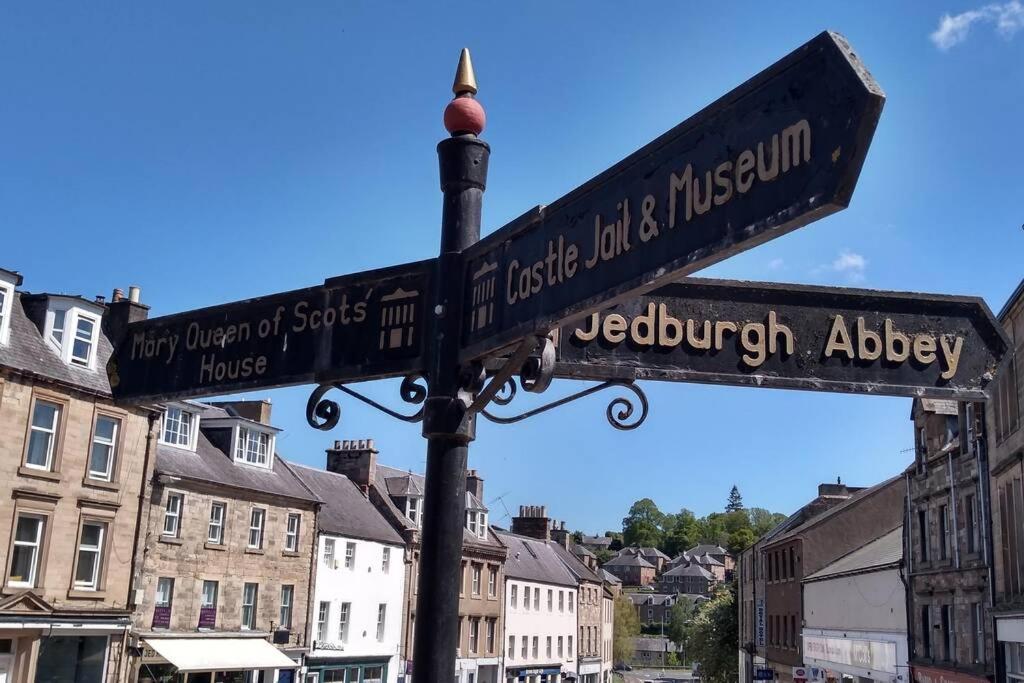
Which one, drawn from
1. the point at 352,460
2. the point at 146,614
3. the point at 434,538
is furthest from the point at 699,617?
the point at 434,538

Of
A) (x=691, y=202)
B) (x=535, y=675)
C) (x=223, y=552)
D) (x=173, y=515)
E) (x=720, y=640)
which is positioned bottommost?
(x=535, y=675)

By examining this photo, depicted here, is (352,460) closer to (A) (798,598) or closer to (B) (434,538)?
(A) (798,598)

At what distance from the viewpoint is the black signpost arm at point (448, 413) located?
322 cm

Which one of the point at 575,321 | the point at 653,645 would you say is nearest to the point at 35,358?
the point at 575,321

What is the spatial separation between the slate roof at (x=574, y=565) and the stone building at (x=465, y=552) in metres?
14.4

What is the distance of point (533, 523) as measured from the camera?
6844 cm

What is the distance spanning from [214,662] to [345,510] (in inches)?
453

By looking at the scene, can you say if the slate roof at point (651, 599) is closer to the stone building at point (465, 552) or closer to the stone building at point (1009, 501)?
the stone building at point (465, 552)

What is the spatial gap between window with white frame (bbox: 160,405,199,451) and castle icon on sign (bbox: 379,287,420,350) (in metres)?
32.0

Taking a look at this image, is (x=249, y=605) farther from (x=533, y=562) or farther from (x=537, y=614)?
(x=533, y=562)

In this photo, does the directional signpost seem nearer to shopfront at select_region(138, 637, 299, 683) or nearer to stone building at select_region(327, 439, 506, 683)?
shopfront at select_region(138, 637, 299, 683)

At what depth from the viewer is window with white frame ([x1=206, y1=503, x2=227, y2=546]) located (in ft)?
113

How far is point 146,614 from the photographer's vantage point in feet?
103

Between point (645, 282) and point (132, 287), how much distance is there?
31460 mm
